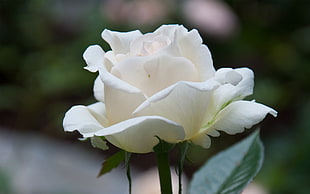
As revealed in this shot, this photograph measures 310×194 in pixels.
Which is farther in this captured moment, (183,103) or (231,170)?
(231,170)

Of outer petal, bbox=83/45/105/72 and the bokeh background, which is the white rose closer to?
outer petal, bbox=83/45/105/72

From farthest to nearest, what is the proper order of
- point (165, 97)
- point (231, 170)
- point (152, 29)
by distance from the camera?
point (152, 29), point (231, 170), point (165, 97)

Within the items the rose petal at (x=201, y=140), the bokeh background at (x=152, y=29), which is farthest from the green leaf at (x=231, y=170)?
the bokeh background at (x=152, y=29)

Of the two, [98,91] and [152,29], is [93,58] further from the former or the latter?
[152,29]

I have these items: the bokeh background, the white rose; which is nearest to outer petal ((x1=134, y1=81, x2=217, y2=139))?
the white rose

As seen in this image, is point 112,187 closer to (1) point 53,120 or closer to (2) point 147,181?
(2) point 147,181

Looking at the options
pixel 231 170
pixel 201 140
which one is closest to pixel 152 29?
pixel 231 170

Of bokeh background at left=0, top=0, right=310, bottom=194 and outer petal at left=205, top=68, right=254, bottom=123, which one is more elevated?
outer petal at left=205, top=68, right=254, bottom=123
